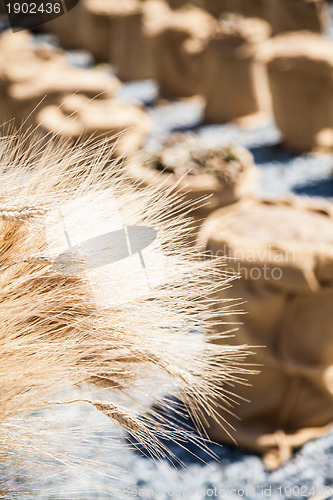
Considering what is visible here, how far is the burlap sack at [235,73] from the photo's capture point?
13.8 ft

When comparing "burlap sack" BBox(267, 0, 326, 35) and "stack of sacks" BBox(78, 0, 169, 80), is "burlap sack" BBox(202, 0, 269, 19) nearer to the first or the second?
"burlap sack" BBox(267, 0, 326, 35)

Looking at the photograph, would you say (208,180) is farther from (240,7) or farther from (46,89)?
(240,7)

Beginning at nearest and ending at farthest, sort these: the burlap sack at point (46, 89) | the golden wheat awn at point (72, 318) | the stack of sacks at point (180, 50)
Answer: the golden wheat awn at point (72, 318) → the burlap sack at point (46, 89) → the stack of sacks at point (180, 50)

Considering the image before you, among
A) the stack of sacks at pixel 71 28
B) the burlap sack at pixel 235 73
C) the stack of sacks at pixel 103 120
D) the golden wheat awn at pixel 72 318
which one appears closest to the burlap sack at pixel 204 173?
the stack of sacks at pixel 103 120

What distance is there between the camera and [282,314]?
1.52m

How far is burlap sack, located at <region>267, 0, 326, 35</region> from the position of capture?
5.23 meters

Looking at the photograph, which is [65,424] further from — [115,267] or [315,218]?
[315,218]

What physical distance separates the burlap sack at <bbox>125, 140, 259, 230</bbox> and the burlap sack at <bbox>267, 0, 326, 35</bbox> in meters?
3.22

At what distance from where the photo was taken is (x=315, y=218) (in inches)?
63.7

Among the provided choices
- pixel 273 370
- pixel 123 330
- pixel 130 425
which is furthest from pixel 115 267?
pixel 273 370

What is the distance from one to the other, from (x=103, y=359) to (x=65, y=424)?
99mm

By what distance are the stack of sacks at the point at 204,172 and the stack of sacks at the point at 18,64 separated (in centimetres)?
111
